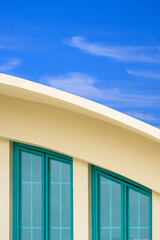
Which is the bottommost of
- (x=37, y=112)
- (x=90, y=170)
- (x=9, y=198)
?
(x=9, y=198)

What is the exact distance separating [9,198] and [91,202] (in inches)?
64.0

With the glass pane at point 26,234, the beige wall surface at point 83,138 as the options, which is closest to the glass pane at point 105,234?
the beige wall surface at point 83,138

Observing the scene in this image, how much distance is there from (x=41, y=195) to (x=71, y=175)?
738 mm

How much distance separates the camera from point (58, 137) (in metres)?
8.23

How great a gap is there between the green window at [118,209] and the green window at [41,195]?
0.54 meters

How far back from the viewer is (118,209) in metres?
8.14

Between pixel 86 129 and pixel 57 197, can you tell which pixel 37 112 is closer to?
pixel 86 129

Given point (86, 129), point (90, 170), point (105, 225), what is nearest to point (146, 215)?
point (105, 225)

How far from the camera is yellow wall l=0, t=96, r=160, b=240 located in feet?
25.8

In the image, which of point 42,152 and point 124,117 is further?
point 42,152

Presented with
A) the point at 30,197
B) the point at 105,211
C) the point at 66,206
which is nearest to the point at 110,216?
the point at 105,211

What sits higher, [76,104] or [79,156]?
[76,104]

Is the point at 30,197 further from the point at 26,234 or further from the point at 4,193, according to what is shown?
the point at 26,234

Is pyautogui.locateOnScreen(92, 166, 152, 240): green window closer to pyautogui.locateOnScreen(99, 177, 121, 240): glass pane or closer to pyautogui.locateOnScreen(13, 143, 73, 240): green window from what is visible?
pyautogui.locateOnScreen(99, 177, 121, 240): glass pane
